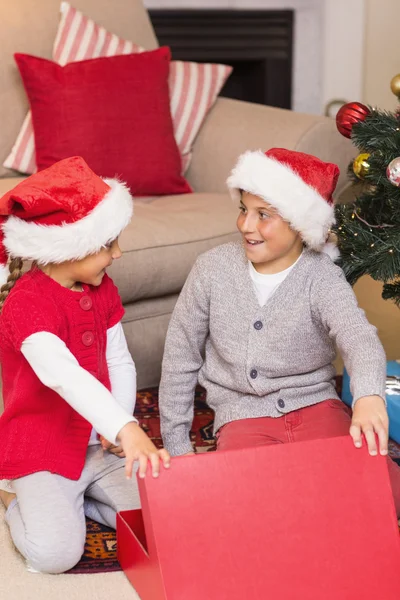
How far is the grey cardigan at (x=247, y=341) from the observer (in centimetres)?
170

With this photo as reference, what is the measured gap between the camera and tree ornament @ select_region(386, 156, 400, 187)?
5.75ft

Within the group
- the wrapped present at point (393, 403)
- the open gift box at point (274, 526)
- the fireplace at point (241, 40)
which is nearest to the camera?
the open gift box at point (274, 526)

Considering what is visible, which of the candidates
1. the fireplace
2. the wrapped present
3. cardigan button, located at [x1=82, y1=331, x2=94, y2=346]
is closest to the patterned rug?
the wrapped present

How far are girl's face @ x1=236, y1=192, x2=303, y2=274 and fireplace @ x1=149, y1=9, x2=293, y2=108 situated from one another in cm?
196

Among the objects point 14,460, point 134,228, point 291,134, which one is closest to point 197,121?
point 291,134

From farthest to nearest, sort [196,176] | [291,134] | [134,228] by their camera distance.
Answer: [196,176]
[291,134]
[134,228]

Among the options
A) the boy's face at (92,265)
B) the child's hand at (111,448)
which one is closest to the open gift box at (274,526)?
the child's hand at (111,448)

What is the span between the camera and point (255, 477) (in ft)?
4.31

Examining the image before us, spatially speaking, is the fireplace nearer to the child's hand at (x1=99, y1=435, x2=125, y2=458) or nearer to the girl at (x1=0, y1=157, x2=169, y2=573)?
the girl at (x1=0, y1=157, x2=169, y2=573)

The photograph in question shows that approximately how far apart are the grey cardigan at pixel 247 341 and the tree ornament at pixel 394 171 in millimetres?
200

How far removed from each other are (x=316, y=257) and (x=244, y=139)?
2.74 ft

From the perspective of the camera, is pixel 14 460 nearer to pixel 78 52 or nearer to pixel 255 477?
pixel 255 477

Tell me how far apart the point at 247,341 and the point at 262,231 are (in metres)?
0.21

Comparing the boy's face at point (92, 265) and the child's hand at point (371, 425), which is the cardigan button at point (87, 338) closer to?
the boy's face at point (92, 265)
